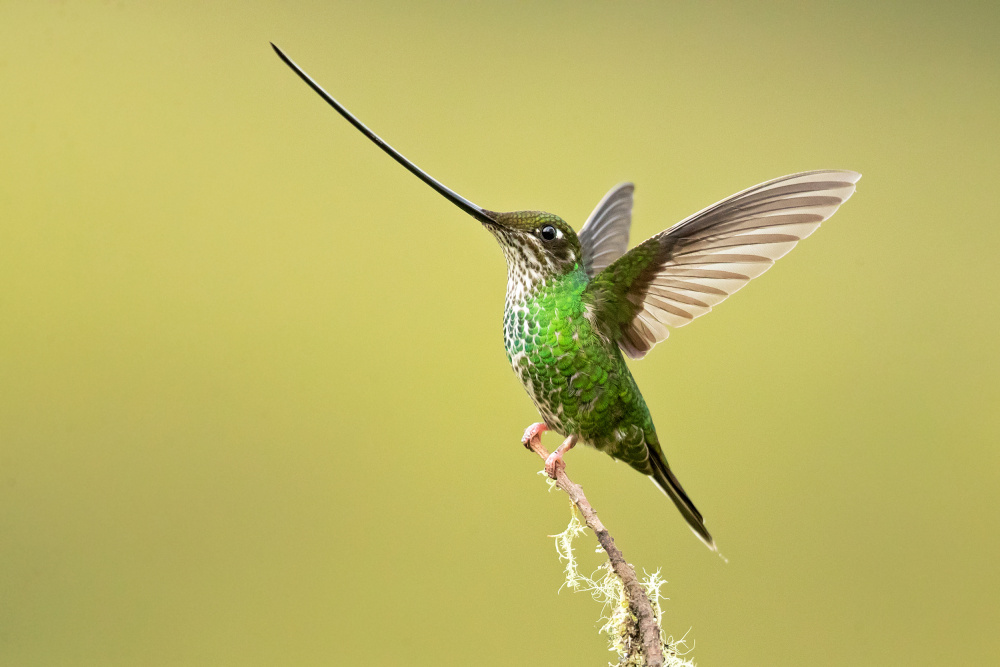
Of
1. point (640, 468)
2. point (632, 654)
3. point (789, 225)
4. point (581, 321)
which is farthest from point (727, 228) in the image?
point (632, 654)

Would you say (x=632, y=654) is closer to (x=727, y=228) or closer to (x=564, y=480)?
(x=564, y=480)

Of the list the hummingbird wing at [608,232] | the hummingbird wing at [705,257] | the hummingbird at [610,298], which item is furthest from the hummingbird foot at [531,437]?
the hummingbird wing at [608,232]

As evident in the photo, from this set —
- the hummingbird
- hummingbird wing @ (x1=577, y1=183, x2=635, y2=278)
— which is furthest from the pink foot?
hummingbird wing @ (x1=577, y1=183, x2=635, y2=278)

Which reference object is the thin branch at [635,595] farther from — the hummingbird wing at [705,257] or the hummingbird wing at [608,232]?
the hummingbird wing at [608,232]

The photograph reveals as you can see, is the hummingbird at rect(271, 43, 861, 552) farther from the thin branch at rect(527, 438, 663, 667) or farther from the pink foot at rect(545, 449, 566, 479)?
the thin branch at rect(527, 438, 663, 667)

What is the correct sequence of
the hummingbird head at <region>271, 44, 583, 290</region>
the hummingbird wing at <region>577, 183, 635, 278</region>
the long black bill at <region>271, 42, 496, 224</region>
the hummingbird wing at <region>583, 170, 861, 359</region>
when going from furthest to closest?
the hummingbird wing at <region>577, 183, 635, 278</region> → the hummingbird head at <region>271, 44, 583, 290</region> → the hummingbird wing at <region>583, 170, 861, 359</region> → the long black bill at <region>271, 42, 496, 224</region>

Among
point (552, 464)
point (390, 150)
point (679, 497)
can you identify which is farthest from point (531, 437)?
point (390, 150)
